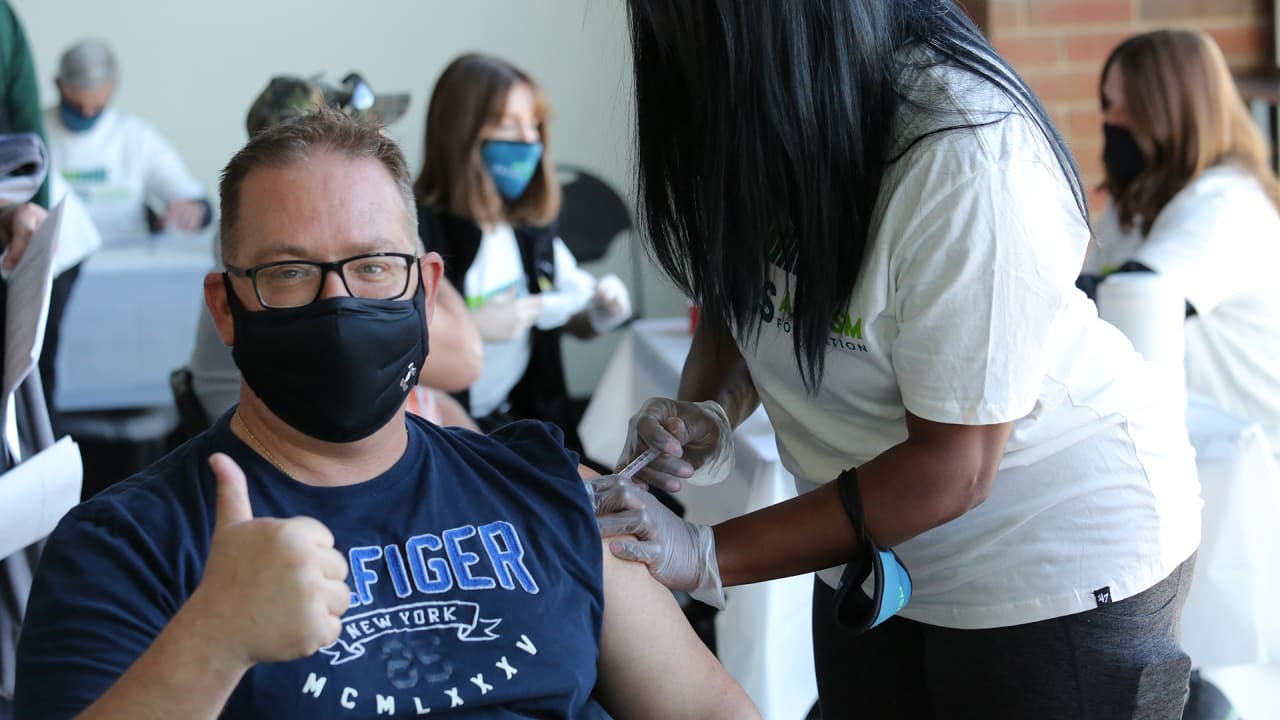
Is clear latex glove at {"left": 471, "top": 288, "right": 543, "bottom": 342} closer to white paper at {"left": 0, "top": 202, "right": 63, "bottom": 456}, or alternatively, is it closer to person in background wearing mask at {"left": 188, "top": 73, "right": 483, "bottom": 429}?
person in background wearing mask at {"left": 188, "top": 73, "right": 483, "bottom": 429}

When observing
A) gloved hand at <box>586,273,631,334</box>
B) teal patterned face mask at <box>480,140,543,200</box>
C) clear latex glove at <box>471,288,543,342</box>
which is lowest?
gloved hand at <box>586,273,631,334</box>

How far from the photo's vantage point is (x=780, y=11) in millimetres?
1046

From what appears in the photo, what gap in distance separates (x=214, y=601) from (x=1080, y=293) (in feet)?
2.93

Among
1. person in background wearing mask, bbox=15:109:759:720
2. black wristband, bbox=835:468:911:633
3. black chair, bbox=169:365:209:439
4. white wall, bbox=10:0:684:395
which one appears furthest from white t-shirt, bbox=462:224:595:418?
white wall, bbox=10:0:684:395

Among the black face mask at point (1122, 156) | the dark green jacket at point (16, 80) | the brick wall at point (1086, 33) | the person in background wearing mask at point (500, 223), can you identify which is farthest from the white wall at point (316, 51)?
the black face mask at point (1122, 156)

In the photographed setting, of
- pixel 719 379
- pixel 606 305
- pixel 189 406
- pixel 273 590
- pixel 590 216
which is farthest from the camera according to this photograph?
pixel 590 216

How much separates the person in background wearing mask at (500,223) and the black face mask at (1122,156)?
1.36 metres

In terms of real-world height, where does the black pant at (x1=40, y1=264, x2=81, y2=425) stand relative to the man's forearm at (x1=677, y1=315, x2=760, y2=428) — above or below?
below

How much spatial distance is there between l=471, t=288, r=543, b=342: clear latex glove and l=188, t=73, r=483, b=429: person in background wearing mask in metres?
0.36

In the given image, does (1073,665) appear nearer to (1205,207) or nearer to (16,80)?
(1205,207)

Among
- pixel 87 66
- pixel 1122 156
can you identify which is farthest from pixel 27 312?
pixel 87 66

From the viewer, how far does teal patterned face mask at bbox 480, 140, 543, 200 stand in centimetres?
289

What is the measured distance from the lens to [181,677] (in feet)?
2.64

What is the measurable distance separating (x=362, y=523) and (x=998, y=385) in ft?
1.88
